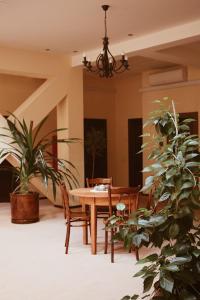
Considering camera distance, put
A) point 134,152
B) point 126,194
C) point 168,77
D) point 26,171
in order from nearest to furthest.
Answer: point 126,194 < point 26,171 < point 168,77 < point 134,152

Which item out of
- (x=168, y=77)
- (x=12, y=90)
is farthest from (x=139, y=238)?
(x=12, y=90)

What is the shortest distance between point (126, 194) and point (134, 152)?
20.9 feet

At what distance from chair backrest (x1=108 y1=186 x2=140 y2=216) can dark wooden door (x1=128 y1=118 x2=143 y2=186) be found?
19.9 feet

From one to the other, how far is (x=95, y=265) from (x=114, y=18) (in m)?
3.40

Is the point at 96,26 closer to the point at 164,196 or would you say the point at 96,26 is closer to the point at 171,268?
the point at 164,196

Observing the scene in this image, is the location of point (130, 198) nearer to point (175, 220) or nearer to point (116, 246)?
point (116, 246)

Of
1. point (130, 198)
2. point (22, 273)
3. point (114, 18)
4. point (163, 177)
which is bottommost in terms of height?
point (22, 273)

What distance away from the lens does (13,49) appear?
743 cm

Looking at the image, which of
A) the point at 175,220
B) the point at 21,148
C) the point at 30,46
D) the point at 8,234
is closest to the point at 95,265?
the point at 8,234

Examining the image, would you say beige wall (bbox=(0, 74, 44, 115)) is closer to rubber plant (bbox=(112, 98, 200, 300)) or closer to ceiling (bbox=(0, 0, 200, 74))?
ceiling (bbox=(0, 0, 200, 74))

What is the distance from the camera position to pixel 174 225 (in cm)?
201

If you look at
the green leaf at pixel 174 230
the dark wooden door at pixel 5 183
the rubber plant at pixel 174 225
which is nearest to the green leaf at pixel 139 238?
the rubber plant at pixel 174 225

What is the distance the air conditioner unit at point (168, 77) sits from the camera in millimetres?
8977

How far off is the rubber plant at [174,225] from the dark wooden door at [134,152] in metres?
8.75
